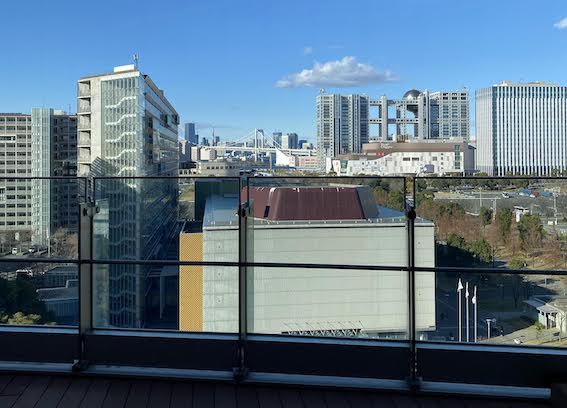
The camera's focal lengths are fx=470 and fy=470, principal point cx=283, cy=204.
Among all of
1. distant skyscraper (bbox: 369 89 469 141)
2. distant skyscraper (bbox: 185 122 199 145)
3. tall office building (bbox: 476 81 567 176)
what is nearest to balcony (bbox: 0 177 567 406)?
tall office building (bbox: 476 81 567 176)

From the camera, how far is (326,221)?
2.81m

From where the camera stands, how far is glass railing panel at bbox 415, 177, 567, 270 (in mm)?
2615

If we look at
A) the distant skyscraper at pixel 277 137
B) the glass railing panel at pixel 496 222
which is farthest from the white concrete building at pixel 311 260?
the distant skyscraper at pixel 277 137

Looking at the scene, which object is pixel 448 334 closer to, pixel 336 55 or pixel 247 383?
pixel 247 383

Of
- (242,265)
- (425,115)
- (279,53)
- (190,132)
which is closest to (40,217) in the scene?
(242,265)

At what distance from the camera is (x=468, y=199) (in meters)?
2.74

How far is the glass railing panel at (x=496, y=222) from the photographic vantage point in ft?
8.58

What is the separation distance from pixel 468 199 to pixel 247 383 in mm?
1643

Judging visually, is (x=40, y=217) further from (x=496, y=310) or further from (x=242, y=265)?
(x=496, y=310)

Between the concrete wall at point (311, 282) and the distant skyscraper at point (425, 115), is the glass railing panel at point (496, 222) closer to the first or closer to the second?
the concrete wall at point (311, 282)

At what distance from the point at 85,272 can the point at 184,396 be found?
0.97m

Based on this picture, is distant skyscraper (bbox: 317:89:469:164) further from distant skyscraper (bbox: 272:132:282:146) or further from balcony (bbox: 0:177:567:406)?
balcony (bbox: 0:177:567:406)

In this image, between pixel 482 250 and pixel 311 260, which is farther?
pixel 311 260

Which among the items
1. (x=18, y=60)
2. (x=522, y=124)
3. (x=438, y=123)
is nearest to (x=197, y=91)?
(x=18, y=60)
